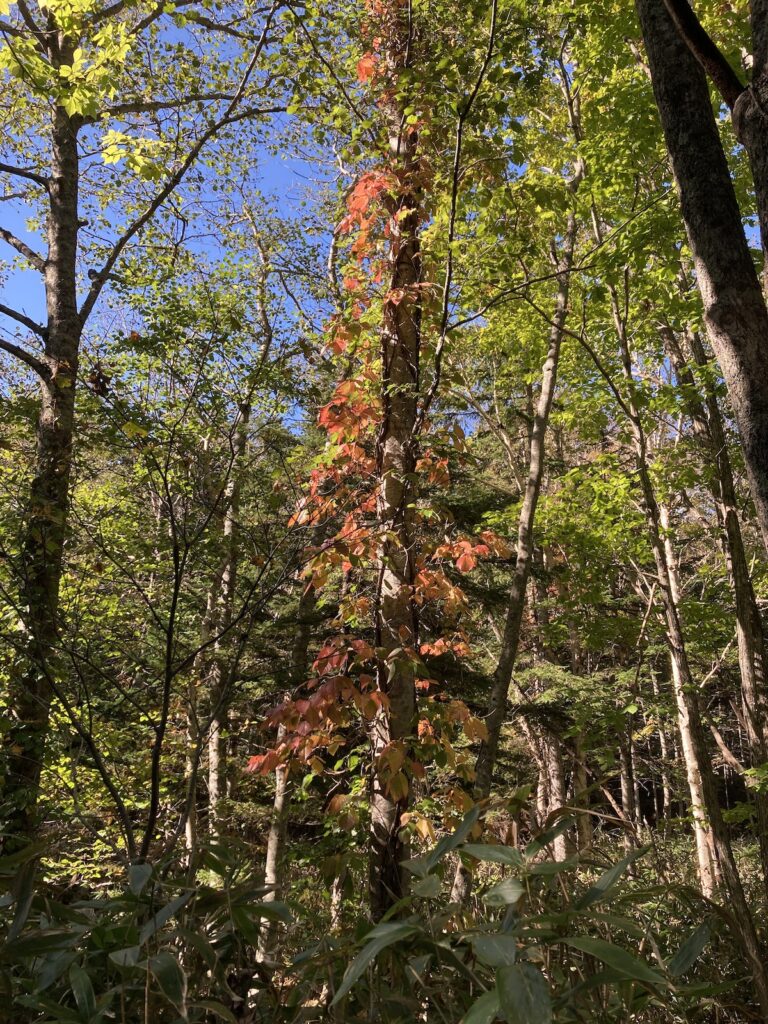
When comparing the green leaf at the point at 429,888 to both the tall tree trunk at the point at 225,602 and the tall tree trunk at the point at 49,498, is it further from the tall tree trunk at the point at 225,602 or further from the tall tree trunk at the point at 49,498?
the tall tree trunk at the point at 49,498

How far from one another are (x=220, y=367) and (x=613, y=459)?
4.60 m

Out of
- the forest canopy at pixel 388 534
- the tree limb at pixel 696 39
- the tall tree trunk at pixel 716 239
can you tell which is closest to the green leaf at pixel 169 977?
the forest canopy at pixel 388 534

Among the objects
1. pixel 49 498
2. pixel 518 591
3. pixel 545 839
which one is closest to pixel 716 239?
pixel 545 839

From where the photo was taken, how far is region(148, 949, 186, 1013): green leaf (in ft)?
2.33

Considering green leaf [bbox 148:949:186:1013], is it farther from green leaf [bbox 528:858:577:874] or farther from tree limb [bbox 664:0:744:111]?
tree limb [bbox 664:0:744:111]

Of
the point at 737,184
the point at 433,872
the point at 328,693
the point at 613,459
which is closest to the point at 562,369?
the point at 613,459

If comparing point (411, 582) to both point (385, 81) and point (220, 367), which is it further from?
point (220, 367)

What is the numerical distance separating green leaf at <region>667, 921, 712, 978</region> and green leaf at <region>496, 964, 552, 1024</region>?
0.25m

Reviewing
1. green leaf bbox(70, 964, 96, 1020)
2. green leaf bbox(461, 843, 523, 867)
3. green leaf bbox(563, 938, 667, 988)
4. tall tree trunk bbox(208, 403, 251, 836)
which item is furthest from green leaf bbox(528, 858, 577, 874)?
tall tree trunk bbox(208, 403, 251, 836)

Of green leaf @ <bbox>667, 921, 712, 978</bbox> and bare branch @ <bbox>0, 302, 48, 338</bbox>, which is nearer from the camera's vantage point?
green leaf @ <bbox>667, 921, 712, 978</bbox>

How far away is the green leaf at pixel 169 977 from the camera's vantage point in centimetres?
71

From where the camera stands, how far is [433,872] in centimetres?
92

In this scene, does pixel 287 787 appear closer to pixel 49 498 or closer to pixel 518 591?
pixel 518 591

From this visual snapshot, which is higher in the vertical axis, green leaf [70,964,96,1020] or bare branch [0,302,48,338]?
bare branch [0,302,48,338]
